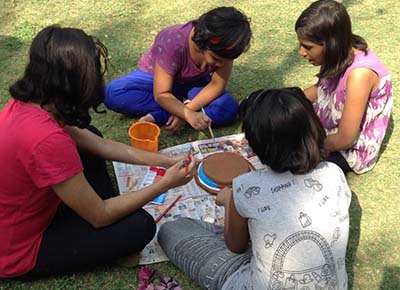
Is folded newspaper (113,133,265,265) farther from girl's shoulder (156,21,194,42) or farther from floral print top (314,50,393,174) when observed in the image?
girl's shoulder (156,21,194,42)

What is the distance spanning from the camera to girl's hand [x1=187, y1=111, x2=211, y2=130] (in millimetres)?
2766

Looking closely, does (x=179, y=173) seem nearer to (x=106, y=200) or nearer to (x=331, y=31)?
(x=106, y=200)

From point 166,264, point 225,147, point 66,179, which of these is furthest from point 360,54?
point 66,179

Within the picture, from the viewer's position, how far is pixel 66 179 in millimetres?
1720

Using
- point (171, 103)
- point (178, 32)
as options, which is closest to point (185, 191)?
point (171, 103)

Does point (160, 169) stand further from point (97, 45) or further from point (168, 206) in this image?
point (97, 45)

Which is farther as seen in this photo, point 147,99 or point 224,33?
point 147,99

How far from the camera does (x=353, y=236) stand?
232 cm

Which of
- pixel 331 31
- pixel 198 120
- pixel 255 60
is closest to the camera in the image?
pixel 331 31

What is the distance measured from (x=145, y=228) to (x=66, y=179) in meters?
0.47

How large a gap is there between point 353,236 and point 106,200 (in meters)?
1.12

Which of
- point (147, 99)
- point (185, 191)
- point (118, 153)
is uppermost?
point (118, 153)

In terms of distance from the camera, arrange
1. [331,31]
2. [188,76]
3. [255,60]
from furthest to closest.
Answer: [255,60], [188,76], [331,31]

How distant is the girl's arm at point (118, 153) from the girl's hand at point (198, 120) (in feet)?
1.51
